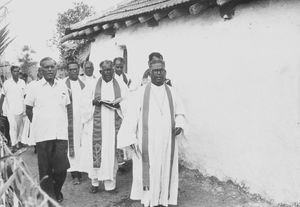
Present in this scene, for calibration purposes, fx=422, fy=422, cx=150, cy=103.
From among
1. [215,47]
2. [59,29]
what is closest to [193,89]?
[215,47]

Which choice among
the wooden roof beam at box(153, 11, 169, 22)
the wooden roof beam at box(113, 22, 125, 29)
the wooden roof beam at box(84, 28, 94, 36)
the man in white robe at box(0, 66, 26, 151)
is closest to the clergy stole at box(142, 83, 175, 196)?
the wooden roof beam at box(153, 11, 169, 22)

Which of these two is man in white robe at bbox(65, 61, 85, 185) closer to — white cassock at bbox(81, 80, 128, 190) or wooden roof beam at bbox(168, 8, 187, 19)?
white cassock at bbox(81, 80, 128, 190)

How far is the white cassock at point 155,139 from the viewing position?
5469 millimetres

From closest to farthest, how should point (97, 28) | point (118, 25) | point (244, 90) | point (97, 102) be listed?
point (244, 90)
point (97, 102)
point (118, 25)
point (97, 28)

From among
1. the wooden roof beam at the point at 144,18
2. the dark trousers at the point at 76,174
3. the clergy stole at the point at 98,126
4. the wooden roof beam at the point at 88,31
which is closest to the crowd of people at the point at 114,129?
the clergy stole at the point at 98,126

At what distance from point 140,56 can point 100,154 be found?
3.07 meters

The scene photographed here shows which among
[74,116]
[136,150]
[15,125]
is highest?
[74,116]

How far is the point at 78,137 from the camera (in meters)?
7.64

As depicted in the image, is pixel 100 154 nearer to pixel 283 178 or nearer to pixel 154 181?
pixel 154 181

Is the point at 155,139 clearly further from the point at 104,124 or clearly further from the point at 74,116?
the point at 74,116

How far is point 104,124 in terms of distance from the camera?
22.0 feet

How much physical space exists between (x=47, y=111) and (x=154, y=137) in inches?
60.3

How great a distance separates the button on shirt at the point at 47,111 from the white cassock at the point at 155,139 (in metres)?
0.90

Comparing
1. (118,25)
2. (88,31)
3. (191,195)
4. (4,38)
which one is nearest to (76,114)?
(191,195)
